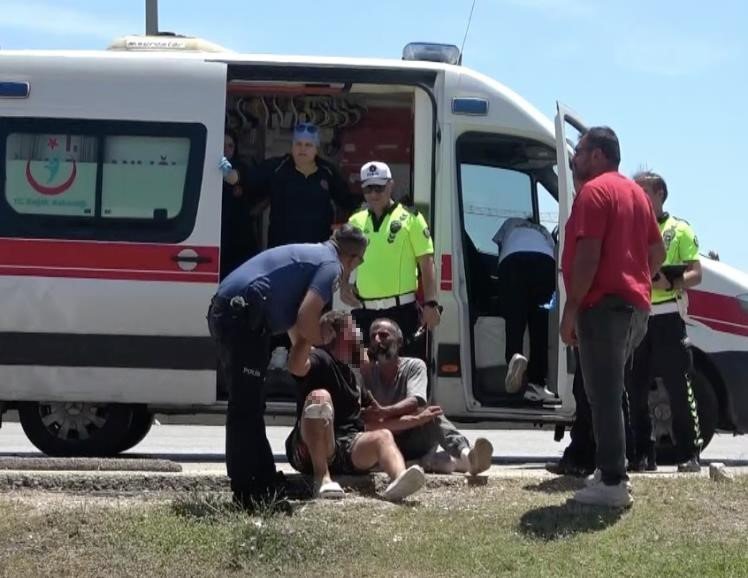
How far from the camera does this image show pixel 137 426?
11.0 metres

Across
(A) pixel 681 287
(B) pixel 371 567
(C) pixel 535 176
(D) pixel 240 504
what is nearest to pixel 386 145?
(C) pixel 535 176

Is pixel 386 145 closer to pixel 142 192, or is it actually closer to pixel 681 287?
pixel 142 192

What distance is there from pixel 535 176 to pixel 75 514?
514 cm

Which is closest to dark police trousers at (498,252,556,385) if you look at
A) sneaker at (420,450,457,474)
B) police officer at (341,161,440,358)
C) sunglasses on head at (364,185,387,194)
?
police officer at (341,161,440,358)

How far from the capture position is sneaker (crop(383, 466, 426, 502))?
7.89 m

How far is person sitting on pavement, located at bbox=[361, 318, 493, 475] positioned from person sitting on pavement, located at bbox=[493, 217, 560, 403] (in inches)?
68.1

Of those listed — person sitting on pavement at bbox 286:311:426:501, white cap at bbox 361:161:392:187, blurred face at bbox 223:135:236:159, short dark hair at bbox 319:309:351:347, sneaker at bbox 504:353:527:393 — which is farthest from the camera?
blurred face at bbox 223:135:236:159

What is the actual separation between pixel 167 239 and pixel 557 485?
3375 mm

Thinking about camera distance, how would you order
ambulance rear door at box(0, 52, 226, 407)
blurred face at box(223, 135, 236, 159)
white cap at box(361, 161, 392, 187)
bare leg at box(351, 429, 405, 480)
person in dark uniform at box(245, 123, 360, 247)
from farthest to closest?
blurred face at box(223, 135, 236, 159) → person in dark uniform at box(245, 123, 360, 247) → ambulance rear door at box(0, 52, 226, 407) → white cap at box(361, 161, 392, 187) → bare leg at box(351, 429, 405, 480)

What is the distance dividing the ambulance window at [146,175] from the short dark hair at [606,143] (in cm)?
353

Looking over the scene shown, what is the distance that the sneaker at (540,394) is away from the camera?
10586mm

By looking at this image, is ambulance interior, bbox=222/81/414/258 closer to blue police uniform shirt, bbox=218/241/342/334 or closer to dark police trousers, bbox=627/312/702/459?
dark police trousers, bbox=627/312/702/459

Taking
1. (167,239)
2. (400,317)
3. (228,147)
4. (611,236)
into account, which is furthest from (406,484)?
(228,147)

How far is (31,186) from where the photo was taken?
10.7m
